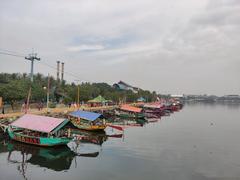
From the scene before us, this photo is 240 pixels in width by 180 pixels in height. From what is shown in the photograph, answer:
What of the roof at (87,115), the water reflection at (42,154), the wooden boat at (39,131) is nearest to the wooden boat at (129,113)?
the roof at (87,115)

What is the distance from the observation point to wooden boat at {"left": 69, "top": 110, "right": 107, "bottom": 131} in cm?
5032

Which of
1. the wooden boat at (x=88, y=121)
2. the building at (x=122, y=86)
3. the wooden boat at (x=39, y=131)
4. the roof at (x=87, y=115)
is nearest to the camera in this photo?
the wooden boat at (x=39, y=131)

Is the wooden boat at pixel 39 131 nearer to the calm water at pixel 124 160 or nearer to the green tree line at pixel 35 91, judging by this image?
the calm water at pixel 124 160

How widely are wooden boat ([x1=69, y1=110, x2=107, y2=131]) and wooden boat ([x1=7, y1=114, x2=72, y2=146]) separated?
11.1m

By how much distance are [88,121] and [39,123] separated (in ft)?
52.5

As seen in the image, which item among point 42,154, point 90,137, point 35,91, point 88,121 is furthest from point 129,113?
point 42,154

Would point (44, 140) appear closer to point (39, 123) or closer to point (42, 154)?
point (39, 123)

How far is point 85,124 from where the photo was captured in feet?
169

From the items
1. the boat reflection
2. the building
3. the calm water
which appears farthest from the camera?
the building

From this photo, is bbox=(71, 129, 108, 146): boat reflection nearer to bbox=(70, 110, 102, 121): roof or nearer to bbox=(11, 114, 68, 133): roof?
bbox=(70, 110, 102, 121): roof

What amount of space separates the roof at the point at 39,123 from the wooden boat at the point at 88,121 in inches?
501

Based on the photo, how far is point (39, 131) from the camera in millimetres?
36375

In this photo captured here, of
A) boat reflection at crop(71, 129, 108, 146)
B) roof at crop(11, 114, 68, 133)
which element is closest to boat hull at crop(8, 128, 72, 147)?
roof at crop(11, 114, 68, 133)

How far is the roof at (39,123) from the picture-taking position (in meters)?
36.2
